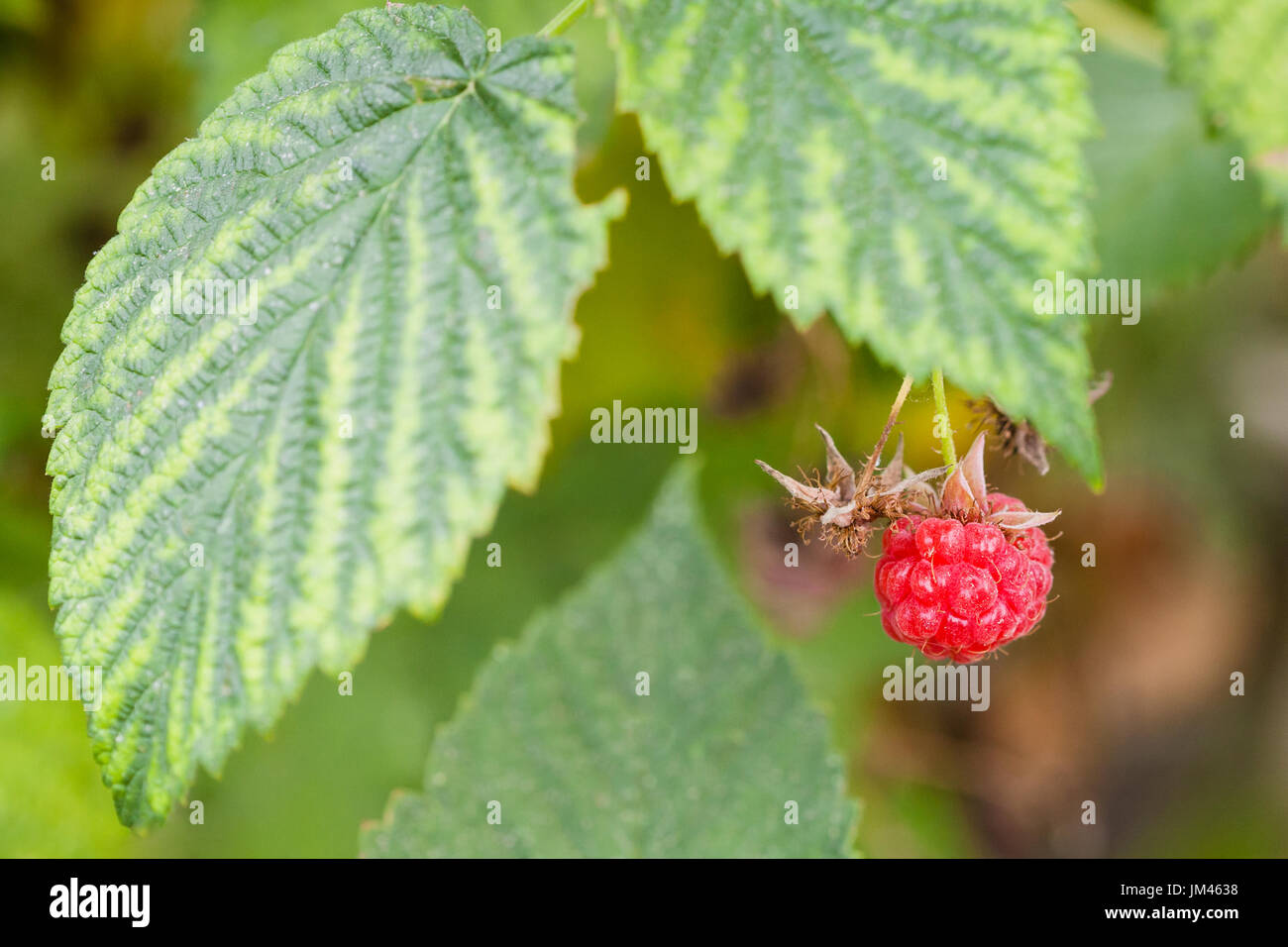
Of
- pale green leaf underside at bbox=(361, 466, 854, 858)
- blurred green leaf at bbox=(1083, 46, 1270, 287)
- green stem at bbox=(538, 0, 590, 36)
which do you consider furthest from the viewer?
blurred green leaf at bbox=(1083, 46, 1270, 287)

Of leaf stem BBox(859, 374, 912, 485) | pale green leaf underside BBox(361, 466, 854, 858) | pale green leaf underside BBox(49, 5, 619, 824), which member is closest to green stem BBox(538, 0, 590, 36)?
pale green leaf underside BBox(49, 5, 619, 824)

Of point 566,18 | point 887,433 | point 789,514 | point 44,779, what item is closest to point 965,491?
point 887,433

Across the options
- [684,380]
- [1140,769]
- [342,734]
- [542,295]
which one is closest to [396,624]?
[342,734]

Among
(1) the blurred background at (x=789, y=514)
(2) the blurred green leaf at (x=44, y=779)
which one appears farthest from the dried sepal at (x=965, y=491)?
(2) the blurred green leaf at (x=44, y=779)

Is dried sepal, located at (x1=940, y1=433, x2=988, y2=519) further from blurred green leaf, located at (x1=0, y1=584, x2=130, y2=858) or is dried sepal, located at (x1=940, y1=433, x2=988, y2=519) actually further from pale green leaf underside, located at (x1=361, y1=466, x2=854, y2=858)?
blurred green leaf, located at (x1=0, y1=584, x2=130, y2=858)

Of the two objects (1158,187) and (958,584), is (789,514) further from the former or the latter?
(958,584)

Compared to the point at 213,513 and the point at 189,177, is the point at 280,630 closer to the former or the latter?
the point at 213,513

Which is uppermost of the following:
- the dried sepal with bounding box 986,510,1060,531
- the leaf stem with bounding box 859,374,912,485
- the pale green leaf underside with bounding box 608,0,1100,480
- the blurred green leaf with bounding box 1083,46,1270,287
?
the blurred green leaf with bounding box 1083,46,1270,287
